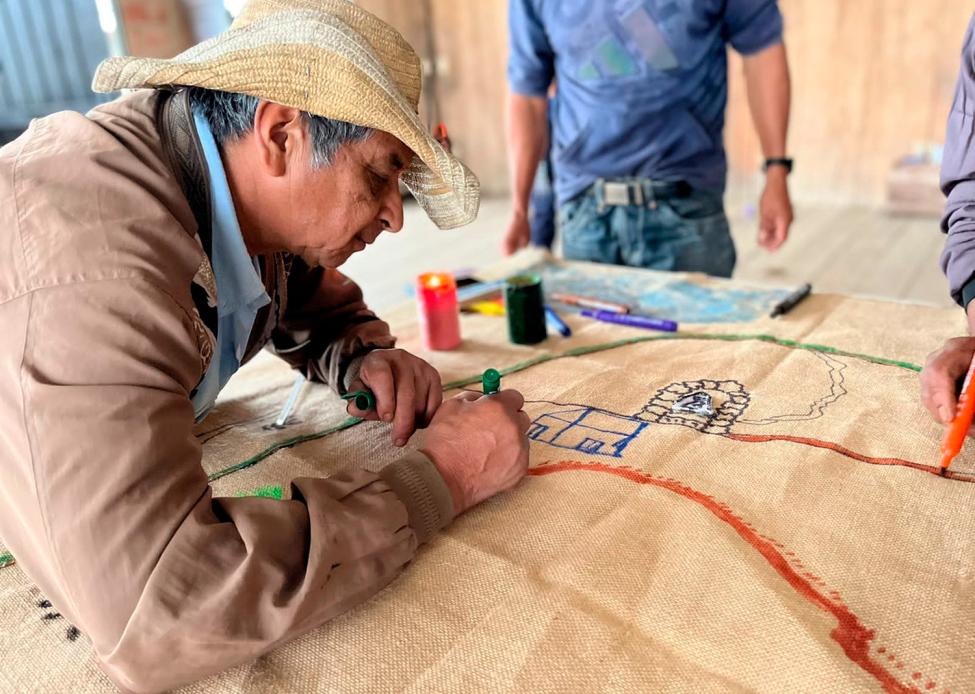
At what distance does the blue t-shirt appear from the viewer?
68.7 inches

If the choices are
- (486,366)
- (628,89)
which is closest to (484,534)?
(486,366)

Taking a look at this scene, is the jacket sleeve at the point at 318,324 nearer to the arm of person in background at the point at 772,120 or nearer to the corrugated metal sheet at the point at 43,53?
the arm of person in background at the point at 772,120

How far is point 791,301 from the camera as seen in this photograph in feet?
4.92

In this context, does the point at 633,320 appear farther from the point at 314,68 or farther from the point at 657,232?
the point at 314,68

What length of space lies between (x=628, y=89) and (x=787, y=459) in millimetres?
1126

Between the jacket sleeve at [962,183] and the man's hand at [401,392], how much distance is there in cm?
80

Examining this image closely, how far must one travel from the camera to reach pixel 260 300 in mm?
1049

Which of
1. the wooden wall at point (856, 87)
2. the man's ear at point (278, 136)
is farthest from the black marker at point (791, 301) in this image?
the wooden wall at point (856, 87)

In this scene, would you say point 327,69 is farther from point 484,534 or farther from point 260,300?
point 484,534

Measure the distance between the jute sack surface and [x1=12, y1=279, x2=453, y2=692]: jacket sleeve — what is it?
62 millimetres

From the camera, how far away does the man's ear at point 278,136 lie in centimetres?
86

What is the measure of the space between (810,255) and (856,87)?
1.24 metres

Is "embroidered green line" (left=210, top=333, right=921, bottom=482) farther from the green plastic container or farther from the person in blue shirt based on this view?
the person in blue shirt

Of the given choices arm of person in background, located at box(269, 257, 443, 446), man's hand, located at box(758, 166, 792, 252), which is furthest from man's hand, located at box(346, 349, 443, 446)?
man's hand, located at box(758, 166, 792, 252)
